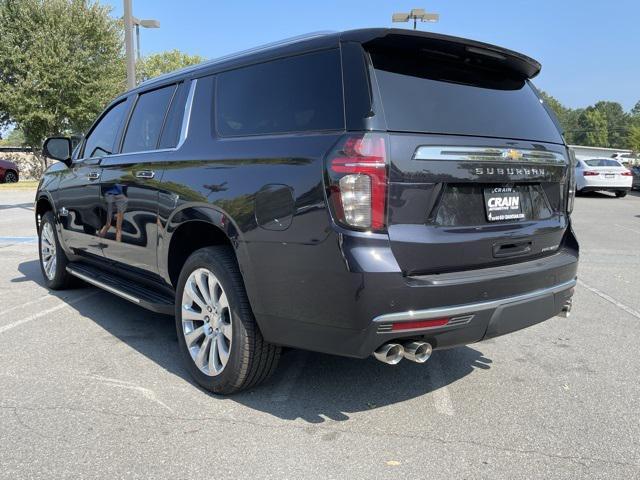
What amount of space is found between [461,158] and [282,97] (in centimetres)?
103

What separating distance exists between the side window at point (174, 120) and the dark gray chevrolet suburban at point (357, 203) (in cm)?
2

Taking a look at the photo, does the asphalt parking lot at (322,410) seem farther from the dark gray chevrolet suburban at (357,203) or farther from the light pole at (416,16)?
the light pole at (416,16)

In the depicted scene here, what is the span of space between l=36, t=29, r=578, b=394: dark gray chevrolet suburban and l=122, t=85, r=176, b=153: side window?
0.22 meters

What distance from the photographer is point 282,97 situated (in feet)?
10.2

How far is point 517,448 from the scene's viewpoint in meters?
Result: 2.81

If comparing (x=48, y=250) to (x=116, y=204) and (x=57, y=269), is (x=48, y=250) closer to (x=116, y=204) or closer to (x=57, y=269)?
(x=57, y=269)

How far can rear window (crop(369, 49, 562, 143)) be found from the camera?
2773 millimetres

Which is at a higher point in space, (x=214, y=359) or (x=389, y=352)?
(x=389, y=352)

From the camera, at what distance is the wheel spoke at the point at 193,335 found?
3.47 metres

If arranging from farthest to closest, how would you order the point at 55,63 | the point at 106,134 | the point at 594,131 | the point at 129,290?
the point at 594,131 < the point at 55,63 < the point at 106,134 < the point at 129,290

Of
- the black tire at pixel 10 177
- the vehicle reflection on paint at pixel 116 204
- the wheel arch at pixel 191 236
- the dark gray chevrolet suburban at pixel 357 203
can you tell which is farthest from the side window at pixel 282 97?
→ the black tire at pixel 10 177

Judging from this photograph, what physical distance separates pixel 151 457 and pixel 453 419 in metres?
1.59

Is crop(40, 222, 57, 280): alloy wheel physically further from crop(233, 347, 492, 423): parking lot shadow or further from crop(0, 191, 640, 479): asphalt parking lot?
crop(233, 347, 492, 423): parking lot shadow

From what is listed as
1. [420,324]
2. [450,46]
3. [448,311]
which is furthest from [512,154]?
[420,324]
